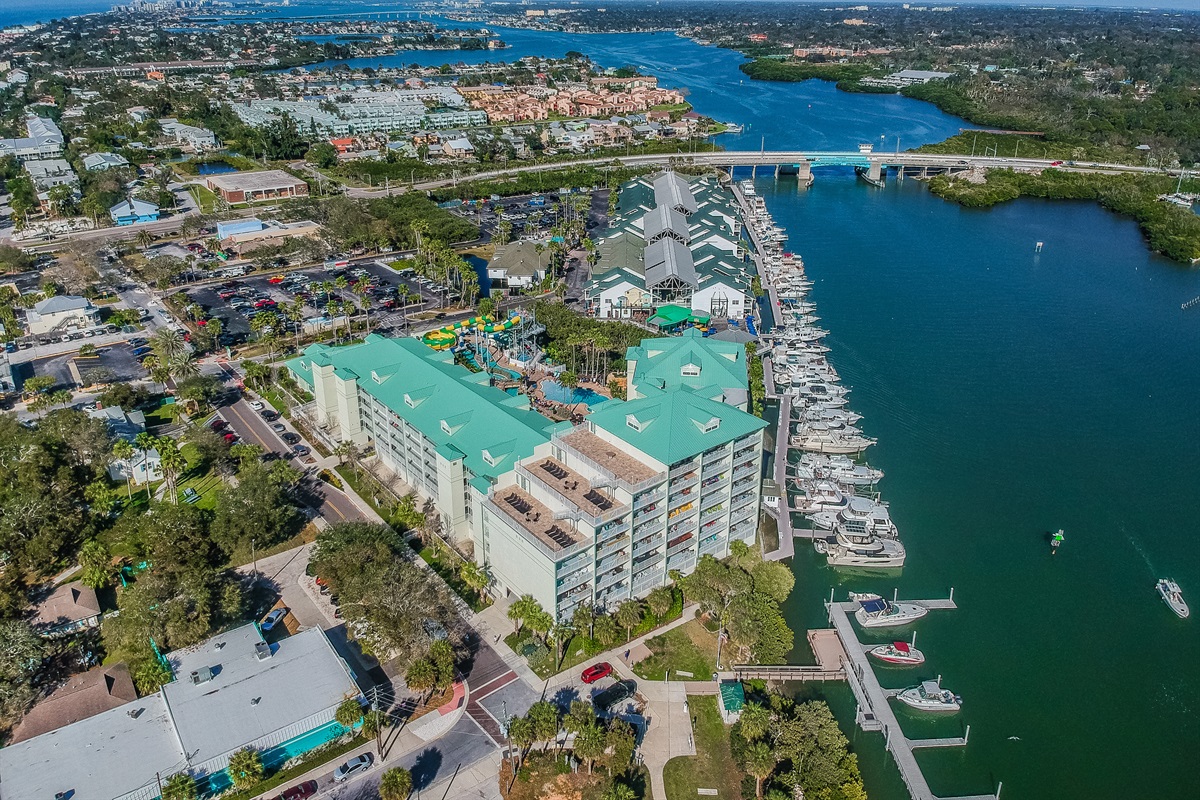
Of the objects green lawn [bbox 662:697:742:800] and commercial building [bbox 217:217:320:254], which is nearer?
green lawn [bbox 662:697:742:800]

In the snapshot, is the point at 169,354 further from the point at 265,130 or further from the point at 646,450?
the point at 265,130

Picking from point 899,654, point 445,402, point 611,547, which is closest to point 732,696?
point 611,547

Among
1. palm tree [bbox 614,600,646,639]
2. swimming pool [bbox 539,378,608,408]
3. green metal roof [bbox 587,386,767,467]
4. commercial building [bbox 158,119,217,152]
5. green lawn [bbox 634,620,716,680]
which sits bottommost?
green lawn [bbox 634,620,716,680]

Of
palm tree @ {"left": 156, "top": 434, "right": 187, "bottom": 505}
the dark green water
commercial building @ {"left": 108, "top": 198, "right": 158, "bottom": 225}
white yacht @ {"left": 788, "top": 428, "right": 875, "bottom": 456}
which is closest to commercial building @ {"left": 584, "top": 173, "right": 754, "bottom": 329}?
the dark green water

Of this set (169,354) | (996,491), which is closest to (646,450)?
(996,491)

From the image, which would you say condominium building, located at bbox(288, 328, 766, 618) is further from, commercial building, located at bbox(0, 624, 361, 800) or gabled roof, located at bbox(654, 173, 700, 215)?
gabled roof, located at bbox(654, 173, 700, 215)

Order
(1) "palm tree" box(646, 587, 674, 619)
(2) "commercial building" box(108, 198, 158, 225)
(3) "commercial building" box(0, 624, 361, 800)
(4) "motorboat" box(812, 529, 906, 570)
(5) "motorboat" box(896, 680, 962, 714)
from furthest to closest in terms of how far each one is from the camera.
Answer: (2) "commercial building" box(108, 198, 158, 225) < (4) "motorboat" box(812, 529, 906, 570) < (1) "palm tree" box(646, 587, 674, 619) < (5) "motorboat" box(896, 680, 962, 714) < (3) "commercial building" box(0, 624, 361, 800)

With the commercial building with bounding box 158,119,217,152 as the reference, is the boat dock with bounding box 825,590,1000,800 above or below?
below
